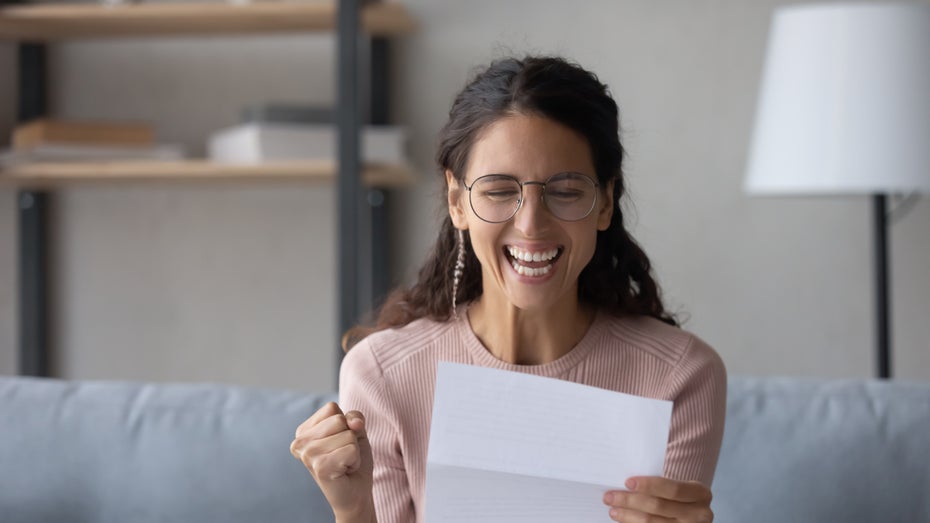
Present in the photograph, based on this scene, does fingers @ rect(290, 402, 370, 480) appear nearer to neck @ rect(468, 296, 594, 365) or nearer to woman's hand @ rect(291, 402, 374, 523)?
woman's hand @ rect(291, 402, 374, 523)

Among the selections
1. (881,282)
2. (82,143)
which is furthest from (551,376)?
(82,143)

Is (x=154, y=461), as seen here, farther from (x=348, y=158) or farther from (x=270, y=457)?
(x=348, y=158)

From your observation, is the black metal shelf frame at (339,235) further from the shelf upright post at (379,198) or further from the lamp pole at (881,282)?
the lamp pole at (881,282)

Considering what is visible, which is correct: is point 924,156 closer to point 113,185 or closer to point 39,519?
point 39,519

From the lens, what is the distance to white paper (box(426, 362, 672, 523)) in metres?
1.02

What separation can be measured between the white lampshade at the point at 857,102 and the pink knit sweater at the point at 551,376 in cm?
89

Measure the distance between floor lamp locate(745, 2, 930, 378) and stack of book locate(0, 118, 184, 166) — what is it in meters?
1.33

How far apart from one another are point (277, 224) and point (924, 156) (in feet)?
4.71

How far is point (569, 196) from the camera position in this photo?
3.73 feet

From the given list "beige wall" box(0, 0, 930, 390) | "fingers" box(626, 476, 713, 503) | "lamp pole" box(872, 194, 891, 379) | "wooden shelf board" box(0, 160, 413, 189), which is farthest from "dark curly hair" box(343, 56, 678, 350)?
"beige wall" box(0, 0, 930, 390)

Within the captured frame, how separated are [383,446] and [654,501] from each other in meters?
0.35

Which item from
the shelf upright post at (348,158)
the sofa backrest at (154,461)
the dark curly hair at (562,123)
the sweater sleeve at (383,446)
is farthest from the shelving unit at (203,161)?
the sweater sleeve at (383,446)

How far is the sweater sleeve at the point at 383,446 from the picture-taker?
1223 millimetres

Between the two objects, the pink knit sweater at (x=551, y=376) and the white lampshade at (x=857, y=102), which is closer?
the pink knit sweater at (x=551, y=376)
